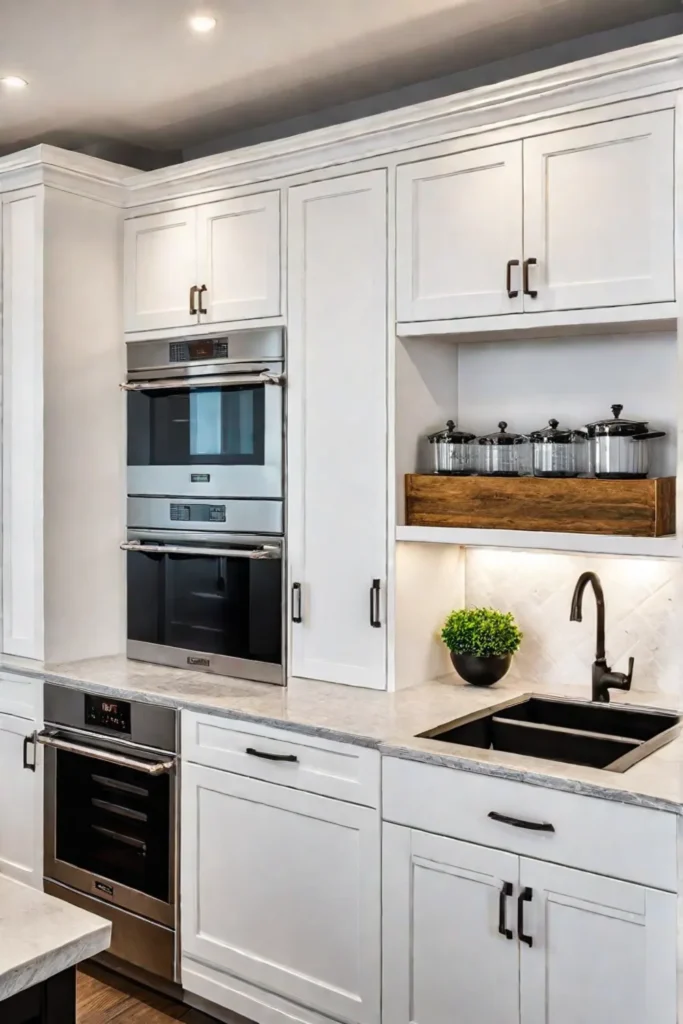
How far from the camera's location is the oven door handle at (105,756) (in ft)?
9.33

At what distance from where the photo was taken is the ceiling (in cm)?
261

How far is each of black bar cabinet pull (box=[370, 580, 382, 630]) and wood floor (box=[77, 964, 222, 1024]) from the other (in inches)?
48.1

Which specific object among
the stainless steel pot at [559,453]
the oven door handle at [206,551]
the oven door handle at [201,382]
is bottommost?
the oven door handle at [206,551]

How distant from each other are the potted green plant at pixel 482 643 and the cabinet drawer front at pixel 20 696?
1.37 meters

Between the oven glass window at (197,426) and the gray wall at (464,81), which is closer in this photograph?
the gray wall at (464,81)

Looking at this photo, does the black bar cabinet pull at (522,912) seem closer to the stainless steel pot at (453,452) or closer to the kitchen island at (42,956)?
the kitchen island at (42,956)

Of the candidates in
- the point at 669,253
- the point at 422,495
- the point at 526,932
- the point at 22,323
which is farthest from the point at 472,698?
the point at 22,323

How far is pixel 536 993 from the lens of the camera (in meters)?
2.09

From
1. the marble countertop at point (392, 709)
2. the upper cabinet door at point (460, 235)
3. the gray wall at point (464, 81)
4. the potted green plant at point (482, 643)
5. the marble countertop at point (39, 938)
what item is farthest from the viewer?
the potted green plant at point (482, 643)

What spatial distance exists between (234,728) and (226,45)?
1.95 m

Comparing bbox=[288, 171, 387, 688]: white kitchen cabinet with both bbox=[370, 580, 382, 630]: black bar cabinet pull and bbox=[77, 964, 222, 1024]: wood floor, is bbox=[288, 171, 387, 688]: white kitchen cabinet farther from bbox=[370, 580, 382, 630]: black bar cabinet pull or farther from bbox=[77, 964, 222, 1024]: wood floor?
bbox=[77, 964, 222, 1024]: wood floor

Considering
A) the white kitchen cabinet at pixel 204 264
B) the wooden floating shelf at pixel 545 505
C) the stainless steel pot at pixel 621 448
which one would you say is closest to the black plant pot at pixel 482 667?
the wooden floating shelf at pixel 545 505

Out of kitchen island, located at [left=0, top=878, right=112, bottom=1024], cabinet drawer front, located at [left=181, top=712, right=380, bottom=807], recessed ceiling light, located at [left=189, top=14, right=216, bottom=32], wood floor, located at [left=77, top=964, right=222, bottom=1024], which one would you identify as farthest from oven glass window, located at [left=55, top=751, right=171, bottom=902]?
recessed ceiling light, located at [left=189, top=14, right=216, bottom=32]

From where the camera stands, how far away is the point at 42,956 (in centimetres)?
135
